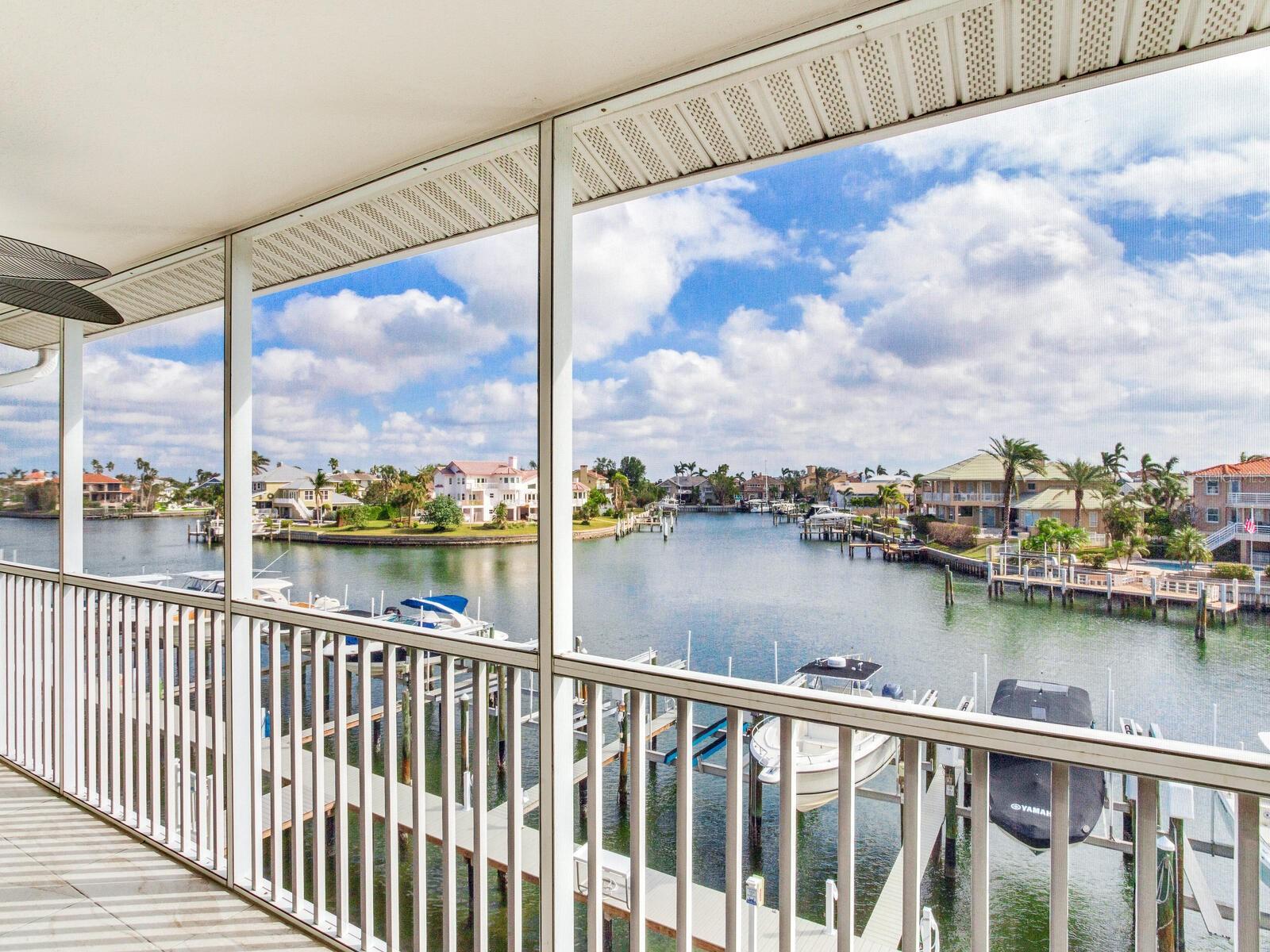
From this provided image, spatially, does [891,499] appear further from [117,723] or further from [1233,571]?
[117,723]

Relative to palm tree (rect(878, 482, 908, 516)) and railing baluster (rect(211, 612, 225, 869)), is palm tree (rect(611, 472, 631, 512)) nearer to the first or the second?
palm tree (rect(878, 482, 908, 516))

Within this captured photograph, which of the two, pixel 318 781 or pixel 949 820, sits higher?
pixel 318 781

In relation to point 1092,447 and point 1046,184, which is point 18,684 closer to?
point 1092,447

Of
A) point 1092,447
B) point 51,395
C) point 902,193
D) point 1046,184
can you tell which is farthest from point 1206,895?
point 51,395

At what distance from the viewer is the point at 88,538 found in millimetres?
2941

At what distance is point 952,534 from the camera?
7.69ft

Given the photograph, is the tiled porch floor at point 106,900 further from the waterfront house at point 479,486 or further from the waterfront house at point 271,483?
the waterfront house at point 479,486

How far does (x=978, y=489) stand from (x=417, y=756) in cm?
207

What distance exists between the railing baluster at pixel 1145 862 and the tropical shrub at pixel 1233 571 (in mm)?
1031

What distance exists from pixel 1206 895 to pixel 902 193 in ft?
11.3

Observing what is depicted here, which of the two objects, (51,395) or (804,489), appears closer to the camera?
(804,489)

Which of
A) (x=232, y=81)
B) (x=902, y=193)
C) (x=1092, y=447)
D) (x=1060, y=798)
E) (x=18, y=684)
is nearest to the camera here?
(x=1060, y=798)

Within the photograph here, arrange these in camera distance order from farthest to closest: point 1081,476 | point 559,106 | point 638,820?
Answer: point 1081,476
point 559,106
point 638,820

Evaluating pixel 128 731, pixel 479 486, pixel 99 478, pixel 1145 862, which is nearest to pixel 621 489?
pixel 479 486
